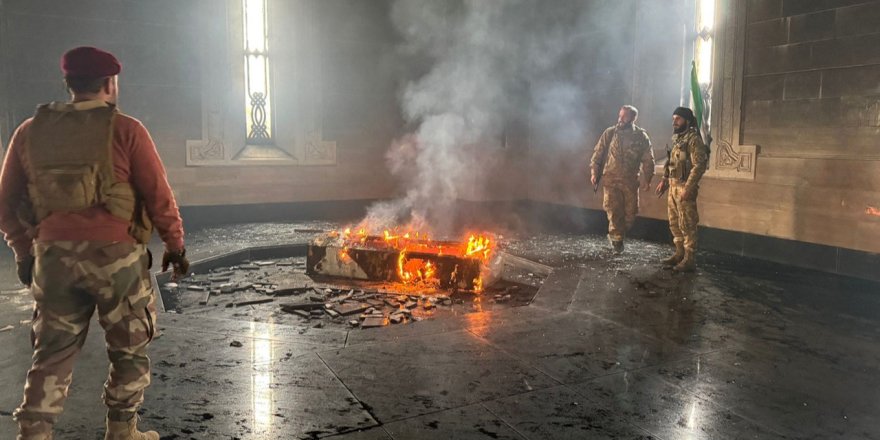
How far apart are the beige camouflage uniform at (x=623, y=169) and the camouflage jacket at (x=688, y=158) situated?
1.08m

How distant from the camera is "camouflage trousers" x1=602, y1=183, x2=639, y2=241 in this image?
8852 mm

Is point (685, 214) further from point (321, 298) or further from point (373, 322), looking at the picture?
point (321, 298)

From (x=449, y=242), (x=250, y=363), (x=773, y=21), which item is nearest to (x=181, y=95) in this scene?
(x=449, y=242)

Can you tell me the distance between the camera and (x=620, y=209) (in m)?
8.92

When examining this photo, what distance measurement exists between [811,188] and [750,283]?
2.11 meters

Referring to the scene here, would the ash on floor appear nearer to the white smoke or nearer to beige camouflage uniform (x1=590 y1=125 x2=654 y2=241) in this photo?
beige camouflage uniform (x1=590 y1=125 x2=654 y2=241)

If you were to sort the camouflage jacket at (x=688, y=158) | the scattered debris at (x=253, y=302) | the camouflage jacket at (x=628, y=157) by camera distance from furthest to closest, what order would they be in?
Result: the camouflage jacket at (x=628, y=157) < the camouflage jacket at (x=688, y=158) < the scattered debris at (x=253, y=302)

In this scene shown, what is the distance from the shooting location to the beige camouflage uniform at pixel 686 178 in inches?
287

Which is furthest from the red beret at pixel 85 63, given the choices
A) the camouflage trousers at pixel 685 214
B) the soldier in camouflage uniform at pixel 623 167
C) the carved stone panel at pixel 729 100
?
the carved stone panel at pixel 729 100

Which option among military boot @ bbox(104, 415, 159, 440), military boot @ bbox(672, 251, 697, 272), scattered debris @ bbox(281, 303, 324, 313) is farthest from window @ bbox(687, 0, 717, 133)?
military boot @ bbox(104, 415, 159, 440)

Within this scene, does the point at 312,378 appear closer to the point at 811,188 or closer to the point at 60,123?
the point at 60,123

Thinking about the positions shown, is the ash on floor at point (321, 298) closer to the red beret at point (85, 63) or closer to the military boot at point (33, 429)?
the military boot at point (33, 429)

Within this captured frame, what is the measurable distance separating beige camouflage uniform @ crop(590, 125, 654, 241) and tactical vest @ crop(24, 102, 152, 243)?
7.29 meters

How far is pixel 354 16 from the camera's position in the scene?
44.2ft
